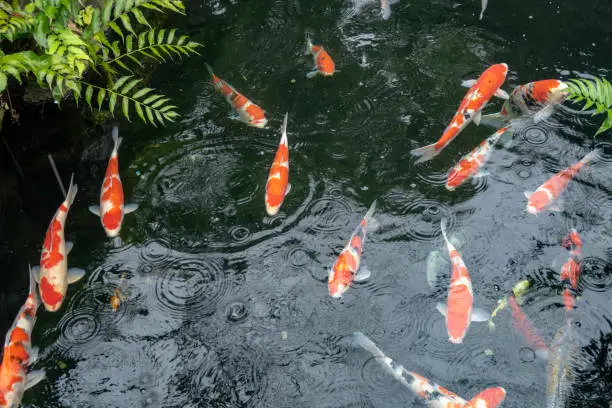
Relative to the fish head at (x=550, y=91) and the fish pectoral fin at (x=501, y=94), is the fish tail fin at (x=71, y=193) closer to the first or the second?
the fish pectoral fin at (x=501, y=94)

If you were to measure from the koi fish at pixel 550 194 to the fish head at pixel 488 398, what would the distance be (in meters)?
1.91

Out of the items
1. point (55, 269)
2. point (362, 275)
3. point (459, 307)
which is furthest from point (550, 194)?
point (55, 269)

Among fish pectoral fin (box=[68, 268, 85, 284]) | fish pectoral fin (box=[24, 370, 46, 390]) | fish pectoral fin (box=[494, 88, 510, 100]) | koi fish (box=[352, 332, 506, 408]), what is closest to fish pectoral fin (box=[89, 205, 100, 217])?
fish pectoral fin (box=[68, 268, 85, 284])

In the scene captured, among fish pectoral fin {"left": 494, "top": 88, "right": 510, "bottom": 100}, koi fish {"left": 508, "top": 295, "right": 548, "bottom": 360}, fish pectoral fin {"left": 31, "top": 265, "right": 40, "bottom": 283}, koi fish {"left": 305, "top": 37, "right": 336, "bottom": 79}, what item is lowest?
koi fish {"left": 508, "top": 295, "right": 548, "bottom": 360}

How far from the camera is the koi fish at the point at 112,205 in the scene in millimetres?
5344

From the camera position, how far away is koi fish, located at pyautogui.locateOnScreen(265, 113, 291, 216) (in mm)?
5410

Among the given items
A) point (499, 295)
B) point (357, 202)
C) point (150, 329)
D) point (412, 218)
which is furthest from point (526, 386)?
point (150, 329)

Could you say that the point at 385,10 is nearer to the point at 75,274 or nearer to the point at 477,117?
the point at 477,117

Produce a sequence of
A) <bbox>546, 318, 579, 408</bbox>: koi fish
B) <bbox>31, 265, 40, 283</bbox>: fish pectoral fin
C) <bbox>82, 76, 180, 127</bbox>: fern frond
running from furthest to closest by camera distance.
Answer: <bbox>82, 76, 180, 127</bbox>: fern frond < <bbox>31, 265, 40, 283</bbox>: fish pectoral fin < <bbox>546, 318, 579, 408</bbox>: koi fish

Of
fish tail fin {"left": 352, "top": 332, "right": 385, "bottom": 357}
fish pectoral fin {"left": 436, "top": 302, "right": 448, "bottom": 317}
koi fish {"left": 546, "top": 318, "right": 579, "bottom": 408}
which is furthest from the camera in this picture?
fish pectoral fin {"left": 436, "top": 302, "right": 448, "bottom": 317}

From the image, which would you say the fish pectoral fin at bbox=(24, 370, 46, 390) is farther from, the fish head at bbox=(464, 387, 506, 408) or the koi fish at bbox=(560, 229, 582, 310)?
the koi fish at bbox=(560, 229, 582, 310)

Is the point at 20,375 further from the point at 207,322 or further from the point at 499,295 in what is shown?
the point at 499,295

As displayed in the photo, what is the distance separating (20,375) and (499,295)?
3.94m

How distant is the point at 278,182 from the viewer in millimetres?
5469
